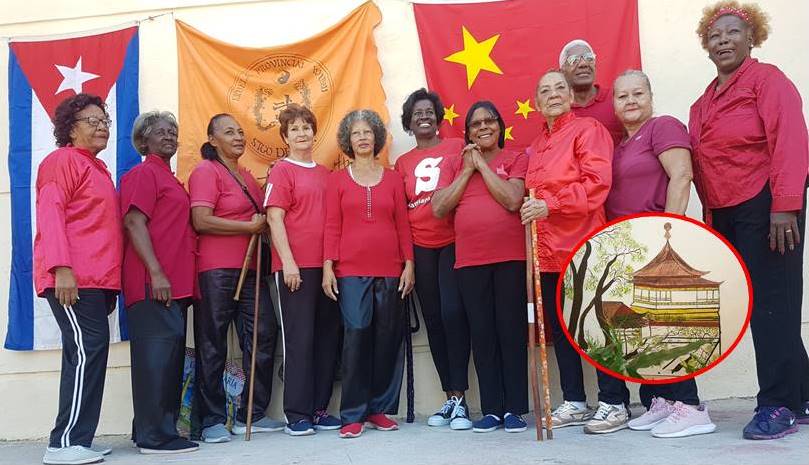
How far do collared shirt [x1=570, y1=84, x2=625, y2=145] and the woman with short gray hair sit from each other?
252 cm

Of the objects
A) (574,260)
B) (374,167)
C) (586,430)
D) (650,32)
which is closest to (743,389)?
(586,430)

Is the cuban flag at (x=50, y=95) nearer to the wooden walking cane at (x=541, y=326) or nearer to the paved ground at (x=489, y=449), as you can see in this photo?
the paved ground at (x=489, y=449)

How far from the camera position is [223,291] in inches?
189

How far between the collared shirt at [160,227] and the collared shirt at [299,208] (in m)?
0.51

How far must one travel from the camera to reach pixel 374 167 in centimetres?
487

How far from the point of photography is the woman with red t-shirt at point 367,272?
15.2ft

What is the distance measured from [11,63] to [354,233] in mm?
2973

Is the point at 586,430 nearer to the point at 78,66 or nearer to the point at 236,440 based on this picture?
the point at 236,440

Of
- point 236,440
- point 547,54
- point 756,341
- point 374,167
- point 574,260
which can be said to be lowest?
point 236,440

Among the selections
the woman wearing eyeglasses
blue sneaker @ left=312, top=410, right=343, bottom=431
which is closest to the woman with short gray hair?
the woman wearing eyeglasses

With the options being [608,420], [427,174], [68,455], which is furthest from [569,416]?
[68,455]

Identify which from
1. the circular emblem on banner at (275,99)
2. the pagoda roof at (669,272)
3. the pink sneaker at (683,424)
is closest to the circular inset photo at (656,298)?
the pagoda roof at (669,272)

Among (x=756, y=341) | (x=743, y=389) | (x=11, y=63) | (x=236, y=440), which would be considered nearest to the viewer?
(x=756, y=341)

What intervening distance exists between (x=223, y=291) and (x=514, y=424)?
6.33ft
